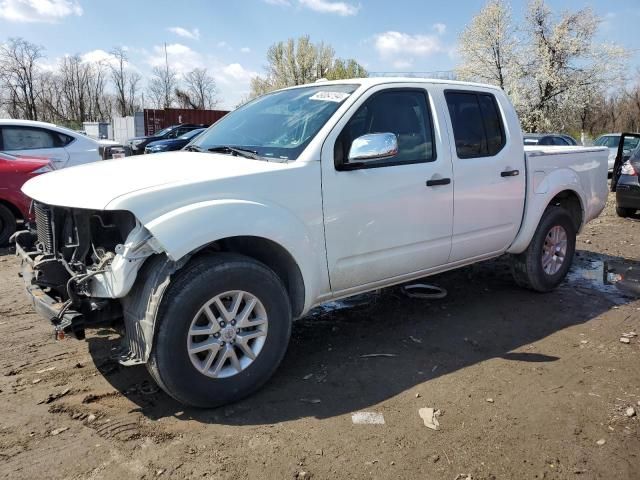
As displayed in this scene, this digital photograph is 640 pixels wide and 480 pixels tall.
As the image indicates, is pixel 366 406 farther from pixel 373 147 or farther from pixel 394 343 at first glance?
pixel 373 147

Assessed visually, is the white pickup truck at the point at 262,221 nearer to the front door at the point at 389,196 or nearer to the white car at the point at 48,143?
the front door at the point at 389,196

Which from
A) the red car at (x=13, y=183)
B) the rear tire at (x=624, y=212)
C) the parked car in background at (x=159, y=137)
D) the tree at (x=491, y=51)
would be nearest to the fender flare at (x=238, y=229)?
the red car at (x=13, y=183)

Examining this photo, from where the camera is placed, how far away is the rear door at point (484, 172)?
4387mm

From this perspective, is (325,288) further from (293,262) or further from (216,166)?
(216,166)

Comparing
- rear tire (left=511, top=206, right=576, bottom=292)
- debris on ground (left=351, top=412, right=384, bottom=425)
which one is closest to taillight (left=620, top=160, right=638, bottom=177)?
rear tire (left=511, top=206, right=576, bottom=292)

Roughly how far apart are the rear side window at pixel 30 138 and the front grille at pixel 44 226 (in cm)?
553

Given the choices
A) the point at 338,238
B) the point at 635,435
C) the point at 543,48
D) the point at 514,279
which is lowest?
the point at 635,435

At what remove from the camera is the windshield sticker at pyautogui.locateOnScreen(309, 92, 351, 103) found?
12.5 ft

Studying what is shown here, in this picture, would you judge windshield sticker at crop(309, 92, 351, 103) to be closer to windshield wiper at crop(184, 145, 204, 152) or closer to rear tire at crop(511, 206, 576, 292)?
windshield wiper at crop(184, 145, 204, 152)

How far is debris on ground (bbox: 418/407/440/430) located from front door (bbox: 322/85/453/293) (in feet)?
3.26

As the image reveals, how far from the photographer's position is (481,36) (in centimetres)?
3391

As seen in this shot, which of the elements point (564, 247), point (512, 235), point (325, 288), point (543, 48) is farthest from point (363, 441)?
point (543, 48)

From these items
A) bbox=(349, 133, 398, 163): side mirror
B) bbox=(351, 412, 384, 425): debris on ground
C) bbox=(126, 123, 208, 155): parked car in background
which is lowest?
bbox=(351, 412, 384, 425): debris on ground

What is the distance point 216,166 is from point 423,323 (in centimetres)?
235
